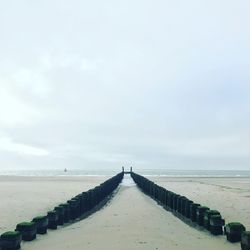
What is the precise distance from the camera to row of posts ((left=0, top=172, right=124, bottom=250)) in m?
9.23

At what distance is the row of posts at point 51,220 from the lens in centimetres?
923

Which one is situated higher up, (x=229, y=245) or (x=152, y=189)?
(x=152, y=189)

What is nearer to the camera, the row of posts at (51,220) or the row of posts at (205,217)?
the row of posts at (51,220)

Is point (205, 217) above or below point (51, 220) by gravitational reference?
above

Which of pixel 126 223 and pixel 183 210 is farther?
pixel 183 210

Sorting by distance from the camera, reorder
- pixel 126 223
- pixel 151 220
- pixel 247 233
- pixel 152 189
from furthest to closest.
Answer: pixel 152 189, pixel 151 220, pixel 126 223, pixel 247 233

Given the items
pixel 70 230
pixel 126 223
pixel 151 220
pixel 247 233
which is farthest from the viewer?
pixel 151 220

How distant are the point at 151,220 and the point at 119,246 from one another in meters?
5.06

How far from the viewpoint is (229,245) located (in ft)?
33.2

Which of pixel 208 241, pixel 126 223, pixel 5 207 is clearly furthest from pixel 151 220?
pixel 5 207

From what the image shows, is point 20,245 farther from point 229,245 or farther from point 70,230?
point 229,245

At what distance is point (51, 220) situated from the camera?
1298 centimetres

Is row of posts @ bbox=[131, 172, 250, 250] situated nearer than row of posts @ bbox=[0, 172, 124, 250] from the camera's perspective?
No

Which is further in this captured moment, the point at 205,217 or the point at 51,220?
the point at 51,220
